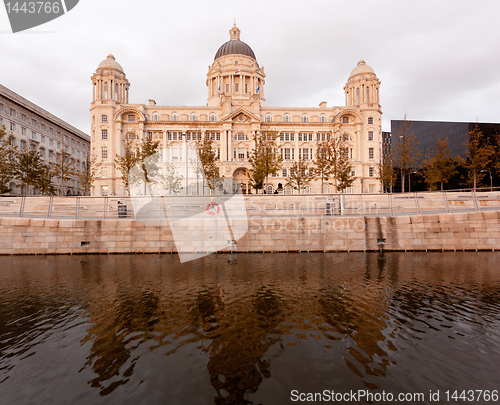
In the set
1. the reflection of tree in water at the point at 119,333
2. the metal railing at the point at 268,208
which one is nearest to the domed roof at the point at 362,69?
the metal railing at the point at 268,208

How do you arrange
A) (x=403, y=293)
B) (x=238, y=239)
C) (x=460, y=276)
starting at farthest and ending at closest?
(x=238, y=239) → (x=460, y=276) → (x=403, y=293)

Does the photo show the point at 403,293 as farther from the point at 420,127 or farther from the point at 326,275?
the point at 420,127

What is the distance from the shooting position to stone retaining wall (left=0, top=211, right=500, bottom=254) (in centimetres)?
1856

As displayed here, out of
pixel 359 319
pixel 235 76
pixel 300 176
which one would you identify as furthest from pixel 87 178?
pixel 235 76

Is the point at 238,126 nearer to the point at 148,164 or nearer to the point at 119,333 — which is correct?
the point at 148,164

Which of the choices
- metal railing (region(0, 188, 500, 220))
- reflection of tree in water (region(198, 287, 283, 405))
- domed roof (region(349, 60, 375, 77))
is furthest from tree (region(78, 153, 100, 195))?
domed roof (region(349, 60, 375, 77))

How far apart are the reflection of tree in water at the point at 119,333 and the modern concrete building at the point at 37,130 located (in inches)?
1938

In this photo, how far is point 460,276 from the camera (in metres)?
12.7

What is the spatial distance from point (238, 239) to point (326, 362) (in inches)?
519

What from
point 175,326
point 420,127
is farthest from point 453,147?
point 175,326

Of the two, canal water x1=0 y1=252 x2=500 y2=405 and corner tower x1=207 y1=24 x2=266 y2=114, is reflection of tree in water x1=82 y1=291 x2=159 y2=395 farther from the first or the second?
corner tower x1=207 y1=24 x2=266 y2=114

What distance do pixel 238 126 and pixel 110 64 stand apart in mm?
34689

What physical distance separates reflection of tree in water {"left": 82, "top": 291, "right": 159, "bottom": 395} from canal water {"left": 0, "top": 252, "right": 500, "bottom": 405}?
0.04 meters

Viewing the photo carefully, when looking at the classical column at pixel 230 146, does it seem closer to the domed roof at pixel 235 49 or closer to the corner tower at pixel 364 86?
the corner tower at pixel 364 86
